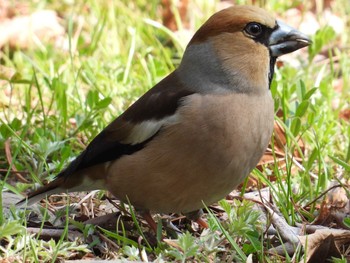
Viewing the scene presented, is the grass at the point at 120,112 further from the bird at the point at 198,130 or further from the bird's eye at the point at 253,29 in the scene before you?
the bird's eye at the point at 253,29

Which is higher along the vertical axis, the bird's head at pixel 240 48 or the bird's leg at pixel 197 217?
the bird's head at pixel 240 48

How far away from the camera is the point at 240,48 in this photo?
3.53 m

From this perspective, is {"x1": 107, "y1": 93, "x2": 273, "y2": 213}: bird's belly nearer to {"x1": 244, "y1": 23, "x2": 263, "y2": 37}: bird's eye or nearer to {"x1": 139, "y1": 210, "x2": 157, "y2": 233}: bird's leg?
{"x1": 139, "y1": 210, "x2": 157, "y2": 233}: bird's leg

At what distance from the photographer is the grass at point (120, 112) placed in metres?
3.13

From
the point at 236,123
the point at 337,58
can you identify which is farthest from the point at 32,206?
the point at 337,58

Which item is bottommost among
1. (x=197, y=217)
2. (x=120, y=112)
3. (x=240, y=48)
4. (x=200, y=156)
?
(x=197, y=217)

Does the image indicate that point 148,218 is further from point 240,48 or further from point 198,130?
point 240,48

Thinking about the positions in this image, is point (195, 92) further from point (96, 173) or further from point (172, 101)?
point (96, 173)

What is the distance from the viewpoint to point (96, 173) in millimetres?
3662

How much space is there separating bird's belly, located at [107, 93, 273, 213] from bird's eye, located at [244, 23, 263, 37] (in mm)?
347

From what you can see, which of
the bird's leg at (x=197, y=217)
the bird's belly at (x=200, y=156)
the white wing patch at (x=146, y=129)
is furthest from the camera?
the bird's leg at (x=197, y=217)

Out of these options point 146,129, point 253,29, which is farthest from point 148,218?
point 253,29

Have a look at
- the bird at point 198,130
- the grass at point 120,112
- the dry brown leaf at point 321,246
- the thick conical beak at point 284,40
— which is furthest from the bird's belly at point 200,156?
the dry brown leaf at point 321,246

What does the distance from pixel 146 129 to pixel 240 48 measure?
21.5 inches
